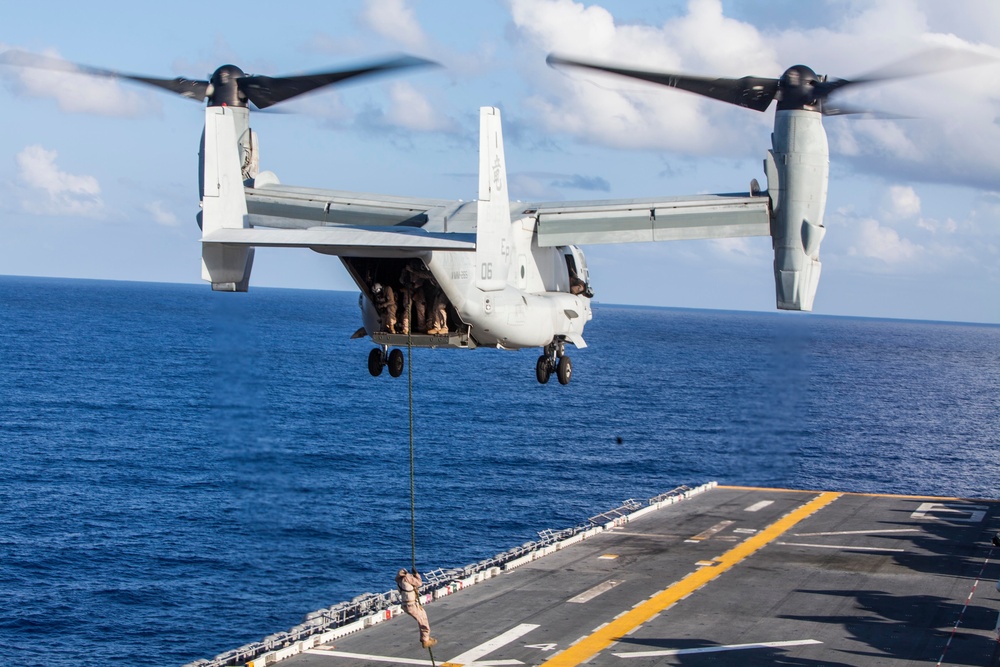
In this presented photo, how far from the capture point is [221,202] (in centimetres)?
1969

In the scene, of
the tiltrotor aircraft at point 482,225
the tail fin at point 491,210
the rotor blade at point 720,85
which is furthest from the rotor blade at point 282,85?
the rotor blade at point 720,85

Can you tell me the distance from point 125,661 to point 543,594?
18266 millimetres

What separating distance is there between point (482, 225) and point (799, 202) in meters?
6.45

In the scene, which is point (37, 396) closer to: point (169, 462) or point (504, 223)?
point (169, 462)

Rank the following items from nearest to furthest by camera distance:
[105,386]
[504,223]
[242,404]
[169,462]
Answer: [504,223] < [169,462] < [242,404] < [105,386]

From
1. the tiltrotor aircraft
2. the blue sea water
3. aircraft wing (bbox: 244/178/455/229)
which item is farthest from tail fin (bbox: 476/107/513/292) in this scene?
the blue sea water

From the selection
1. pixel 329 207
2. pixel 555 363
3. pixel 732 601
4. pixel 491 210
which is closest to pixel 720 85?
pixel 491 210

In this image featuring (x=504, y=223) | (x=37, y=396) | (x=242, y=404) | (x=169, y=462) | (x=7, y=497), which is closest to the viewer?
(x=504, y=223)

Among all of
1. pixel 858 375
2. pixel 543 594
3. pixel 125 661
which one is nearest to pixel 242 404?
pixel 125 661

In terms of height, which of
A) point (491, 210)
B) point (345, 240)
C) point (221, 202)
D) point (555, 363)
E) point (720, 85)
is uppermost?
point (720, 85)

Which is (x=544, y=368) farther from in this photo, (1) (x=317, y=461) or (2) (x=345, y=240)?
(1) (x=317, y=461)

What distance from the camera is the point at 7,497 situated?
6856cm

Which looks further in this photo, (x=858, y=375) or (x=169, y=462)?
(x=858, y=375)

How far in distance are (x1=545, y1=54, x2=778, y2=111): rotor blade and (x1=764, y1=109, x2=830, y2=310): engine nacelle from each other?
0.99 m
